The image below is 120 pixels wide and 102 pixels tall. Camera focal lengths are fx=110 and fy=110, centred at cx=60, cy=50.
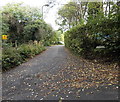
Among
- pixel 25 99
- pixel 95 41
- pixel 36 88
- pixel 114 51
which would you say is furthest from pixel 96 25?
pixel 25 99

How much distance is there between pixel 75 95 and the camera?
7.96 feet

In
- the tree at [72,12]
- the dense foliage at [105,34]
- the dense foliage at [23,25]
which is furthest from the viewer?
the dense foliage at [23,25]

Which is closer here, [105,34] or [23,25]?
[105,34]

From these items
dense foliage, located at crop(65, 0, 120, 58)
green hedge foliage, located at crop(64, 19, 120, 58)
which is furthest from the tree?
dense foliage, located at crop(65, 0, 120, 58)

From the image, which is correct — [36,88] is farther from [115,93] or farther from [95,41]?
[95,41]

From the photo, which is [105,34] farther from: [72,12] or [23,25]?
[23,25]

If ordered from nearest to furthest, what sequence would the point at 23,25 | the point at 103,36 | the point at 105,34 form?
the point at 105,34
the point at 103,36
the point at 23,25

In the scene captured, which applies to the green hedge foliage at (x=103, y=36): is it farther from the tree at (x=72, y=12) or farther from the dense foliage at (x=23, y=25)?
the dense foliage at (x=23, y=25)

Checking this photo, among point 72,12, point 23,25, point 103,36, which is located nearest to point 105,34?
point 103,36

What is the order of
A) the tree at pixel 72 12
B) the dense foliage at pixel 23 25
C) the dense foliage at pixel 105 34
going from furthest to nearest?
the dense foliage at pixel 23 25
the tree at pixel 72 12
the dense foliage at pixel 105 34

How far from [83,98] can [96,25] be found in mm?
3599

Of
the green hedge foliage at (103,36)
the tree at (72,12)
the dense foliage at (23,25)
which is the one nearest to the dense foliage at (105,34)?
the green hedge foliage at (103,36)

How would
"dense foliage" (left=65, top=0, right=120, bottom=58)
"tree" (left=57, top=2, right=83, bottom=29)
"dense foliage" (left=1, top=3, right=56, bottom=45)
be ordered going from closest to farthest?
"dense foliage" (left=65, top=0, right=120, bottom=58), "tree" (left=57, top=2, right=83, bottom=29), "dense foliage" (left=1, top=3, right=56, bottom=45)

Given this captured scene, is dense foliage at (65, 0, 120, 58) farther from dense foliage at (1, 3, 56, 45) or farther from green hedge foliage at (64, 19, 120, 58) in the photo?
dense foliage at (1, 3, 56, 45)
